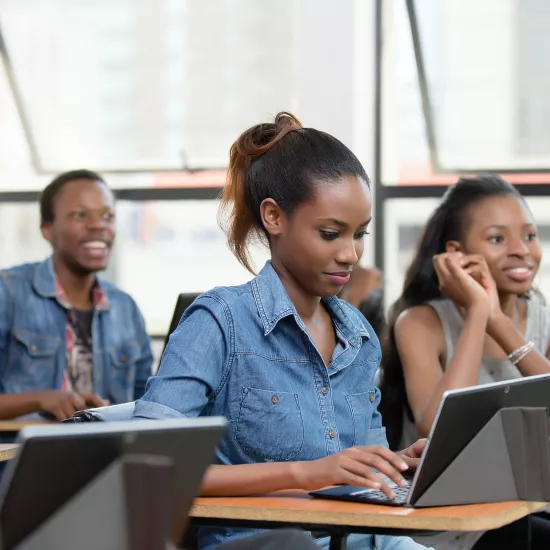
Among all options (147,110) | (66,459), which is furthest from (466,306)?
(147,110)

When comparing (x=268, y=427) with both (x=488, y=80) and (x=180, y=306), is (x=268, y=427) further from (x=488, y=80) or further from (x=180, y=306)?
(x=488, y=80)

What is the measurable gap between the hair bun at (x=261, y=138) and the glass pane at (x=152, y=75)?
2.40m

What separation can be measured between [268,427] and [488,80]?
120 inches

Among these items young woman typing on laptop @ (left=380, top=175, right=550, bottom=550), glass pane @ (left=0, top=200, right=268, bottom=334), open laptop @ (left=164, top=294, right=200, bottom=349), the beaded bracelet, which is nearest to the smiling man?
open laptop @ (left=164, top=294, right=200, bottom=349)

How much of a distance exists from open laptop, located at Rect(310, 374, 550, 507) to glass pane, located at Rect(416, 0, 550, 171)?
2.97 m

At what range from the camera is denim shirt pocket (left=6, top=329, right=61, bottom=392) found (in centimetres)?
348

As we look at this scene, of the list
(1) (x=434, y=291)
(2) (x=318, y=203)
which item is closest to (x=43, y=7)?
(1) (x=434, y=291)

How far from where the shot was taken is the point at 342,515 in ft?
5.26

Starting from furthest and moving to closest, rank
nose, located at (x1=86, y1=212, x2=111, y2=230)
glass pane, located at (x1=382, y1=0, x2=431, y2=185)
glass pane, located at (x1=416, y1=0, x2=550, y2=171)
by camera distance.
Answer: glass pane, located at (x1=382, y1=0, x2=431, y2=185) → glass pane, located at (x1=416, y1=0, x2=550, y2=171) → nose, located at (x1=86, y1=212, x2=111, y2=230)

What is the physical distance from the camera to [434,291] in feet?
10.0

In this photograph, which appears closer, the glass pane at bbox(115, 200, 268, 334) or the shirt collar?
the shirt collar

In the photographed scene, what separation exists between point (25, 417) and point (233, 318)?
5.00ft

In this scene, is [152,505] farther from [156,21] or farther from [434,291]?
[156,21]

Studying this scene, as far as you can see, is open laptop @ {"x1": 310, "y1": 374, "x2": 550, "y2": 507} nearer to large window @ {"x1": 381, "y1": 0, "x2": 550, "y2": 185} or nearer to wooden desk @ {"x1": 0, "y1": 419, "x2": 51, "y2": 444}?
wooden desk @ {"x1": 0, "y1": 419, "x2": 51, "y2": 444}
